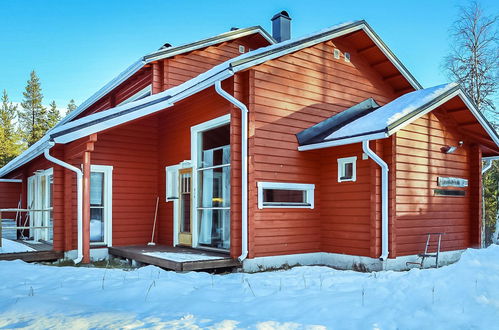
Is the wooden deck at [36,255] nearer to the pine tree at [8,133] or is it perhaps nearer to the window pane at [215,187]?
the window pane at [215,187]

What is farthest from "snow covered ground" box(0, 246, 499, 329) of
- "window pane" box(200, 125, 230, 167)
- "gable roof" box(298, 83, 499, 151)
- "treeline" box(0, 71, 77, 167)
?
"treeline" box(0, 71, 77, 167)

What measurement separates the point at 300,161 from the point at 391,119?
1.94 metres

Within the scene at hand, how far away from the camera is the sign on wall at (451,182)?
876 centimetres

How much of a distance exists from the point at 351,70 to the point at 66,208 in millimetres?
6991

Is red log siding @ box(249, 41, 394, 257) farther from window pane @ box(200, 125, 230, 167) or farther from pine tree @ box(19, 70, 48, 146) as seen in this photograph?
pine tree @ box(19, 70, 48, 146)

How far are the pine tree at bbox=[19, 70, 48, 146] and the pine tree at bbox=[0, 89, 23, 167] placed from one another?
756 millimetres

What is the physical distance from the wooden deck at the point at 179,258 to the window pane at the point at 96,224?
0.61m

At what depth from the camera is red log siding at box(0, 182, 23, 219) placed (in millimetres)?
17953

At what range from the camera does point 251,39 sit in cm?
1228

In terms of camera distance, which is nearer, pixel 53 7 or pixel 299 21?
pixel 299 21

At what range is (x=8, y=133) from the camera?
3497cm

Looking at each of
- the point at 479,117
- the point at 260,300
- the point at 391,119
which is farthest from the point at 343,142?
the point at 260,300

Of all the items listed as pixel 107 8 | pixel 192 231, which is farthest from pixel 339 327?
pixel 107 8

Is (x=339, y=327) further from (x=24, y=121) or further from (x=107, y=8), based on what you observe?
(x=24, y=121)
